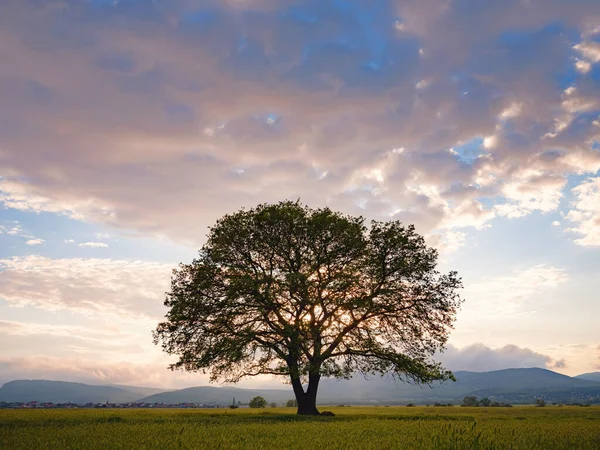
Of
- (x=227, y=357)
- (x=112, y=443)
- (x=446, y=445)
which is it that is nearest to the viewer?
(x=446, y=445)

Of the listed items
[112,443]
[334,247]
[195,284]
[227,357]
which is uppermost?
[334,247]

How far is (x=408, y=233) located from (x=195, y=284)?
17.5 m

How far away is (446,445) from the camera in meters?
10.7

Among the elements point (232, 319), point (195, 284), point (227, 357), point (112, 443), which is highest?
point (195, 284)

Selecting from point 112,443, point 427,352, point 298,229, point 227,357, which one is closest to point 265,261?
point 298,229

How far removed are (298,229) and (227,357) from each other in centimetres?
1100

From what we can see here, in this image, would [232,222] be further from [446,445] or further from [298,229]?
[446,445]

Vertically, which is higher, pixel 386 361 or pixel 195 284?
pixel 195 284

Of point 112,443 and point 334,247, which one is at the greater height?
point 334,247

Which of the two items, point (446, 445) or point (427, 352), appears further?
point (427, 352)

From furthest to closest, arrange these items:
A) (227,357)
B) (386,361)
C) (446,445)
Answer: (386,361)
(227,357)
(446,445)

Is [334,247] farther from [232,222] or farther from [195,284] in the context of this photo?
[195,284]

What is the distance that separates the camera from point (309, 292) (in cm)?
3488

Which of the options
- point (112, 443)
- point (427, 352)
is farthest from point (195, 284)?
point (112, 443)
